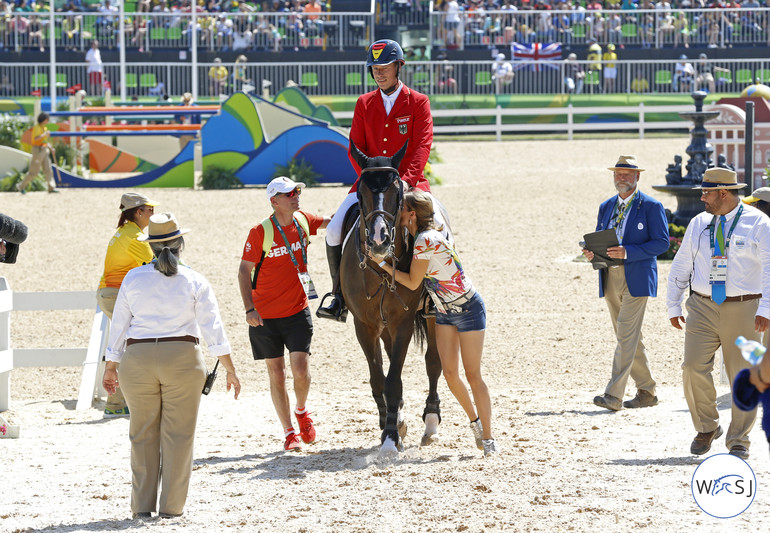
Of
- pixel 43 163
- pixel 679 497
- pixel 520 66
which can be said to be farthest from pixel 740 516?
pixel 520 66

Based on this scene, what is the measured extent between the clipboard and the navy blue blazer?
11cm

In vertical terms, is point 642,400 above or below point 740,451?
below

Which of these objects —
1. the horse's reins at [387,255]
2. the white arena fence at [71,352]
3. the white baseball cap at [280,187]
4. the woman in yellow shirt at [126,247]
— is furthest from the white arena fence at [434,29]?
the horse's reins at [387,255]

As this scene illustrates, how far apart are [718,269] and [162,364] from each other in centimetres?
352

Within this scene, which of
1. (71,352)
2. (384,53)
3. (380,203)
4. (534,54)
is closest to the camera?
(380,203)

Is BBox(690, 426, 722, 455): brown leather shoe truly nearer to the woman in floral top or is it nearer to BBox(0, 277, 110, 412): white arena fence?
the woman in floral top

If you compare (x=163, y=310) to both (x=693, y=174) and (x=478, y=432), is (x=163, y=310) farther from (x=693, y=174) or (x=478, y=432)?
(x=693, y=174)

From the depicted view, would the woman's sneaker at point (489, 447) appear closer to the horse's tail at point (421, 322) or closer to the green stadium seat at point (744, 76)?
the horse's tail at point (421, 322)

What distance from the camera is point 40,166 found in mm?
23188

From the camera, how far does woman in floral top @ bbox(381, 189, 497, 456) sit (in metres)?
7.21

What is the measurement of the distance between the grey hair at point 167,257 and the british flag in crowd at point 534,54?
28860 millimetres

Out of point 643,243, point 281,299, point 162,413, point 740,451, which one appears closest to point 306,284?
point 281,299

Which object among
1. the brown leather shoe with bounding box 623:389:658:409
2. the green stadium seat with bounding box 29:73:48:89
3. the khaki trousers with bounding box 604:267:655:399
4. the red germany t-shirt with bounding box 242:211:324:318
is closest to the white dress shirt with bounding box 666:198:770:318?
the khaki trousers with bounding box 604:267:655:399

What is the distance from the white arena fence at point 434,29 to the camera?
3516 cm
